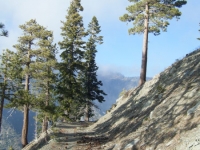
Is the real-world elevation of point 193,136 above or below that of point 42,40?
below

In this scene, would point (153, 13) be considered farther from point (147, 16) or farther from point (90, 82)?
point (90, 82)

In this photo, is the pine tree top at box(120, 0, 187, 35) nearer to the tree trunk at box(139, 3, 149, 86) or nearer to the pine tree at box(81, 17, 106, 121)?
the tree trunk at box(139, 3, 149, 86)

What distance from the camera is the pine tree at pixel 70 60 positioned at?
34375 mm

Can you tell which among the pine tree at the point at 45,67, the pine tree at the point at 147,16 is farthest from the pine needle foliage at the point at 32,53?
the pine tree at the point at 147,16

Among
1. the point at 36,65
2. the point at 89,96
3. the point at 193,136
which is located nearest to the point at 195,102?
the point at 193,136

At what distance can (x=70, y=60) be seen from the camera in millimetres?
35969

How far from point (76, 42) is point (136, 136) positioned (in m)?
26.0

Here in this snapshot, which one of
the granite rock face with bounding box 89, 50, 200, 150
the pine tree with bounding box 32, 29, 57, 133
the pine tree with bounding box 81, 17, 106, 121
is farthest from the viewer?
the pine tree with bounding box 81, 17, 106, 121

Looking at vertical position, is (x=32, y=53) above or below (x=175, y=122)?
above

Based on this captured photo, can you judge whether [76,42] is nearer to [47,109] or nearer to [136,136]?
[47,109]

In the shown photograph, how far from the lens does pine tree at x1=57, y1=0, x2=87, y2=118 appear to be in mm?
34375

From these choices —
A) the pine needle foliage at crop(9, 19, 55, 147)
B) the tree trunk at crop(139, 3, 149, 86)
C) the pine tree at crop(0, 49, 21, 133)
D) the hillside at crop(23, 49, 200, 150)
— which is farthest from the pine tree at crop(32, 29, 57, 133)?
the hillside at crop(23, 49, 200, 150)

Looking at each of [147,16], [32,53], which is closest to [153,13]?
[147,16]

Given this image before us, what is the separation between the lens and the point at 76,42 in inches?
1441
